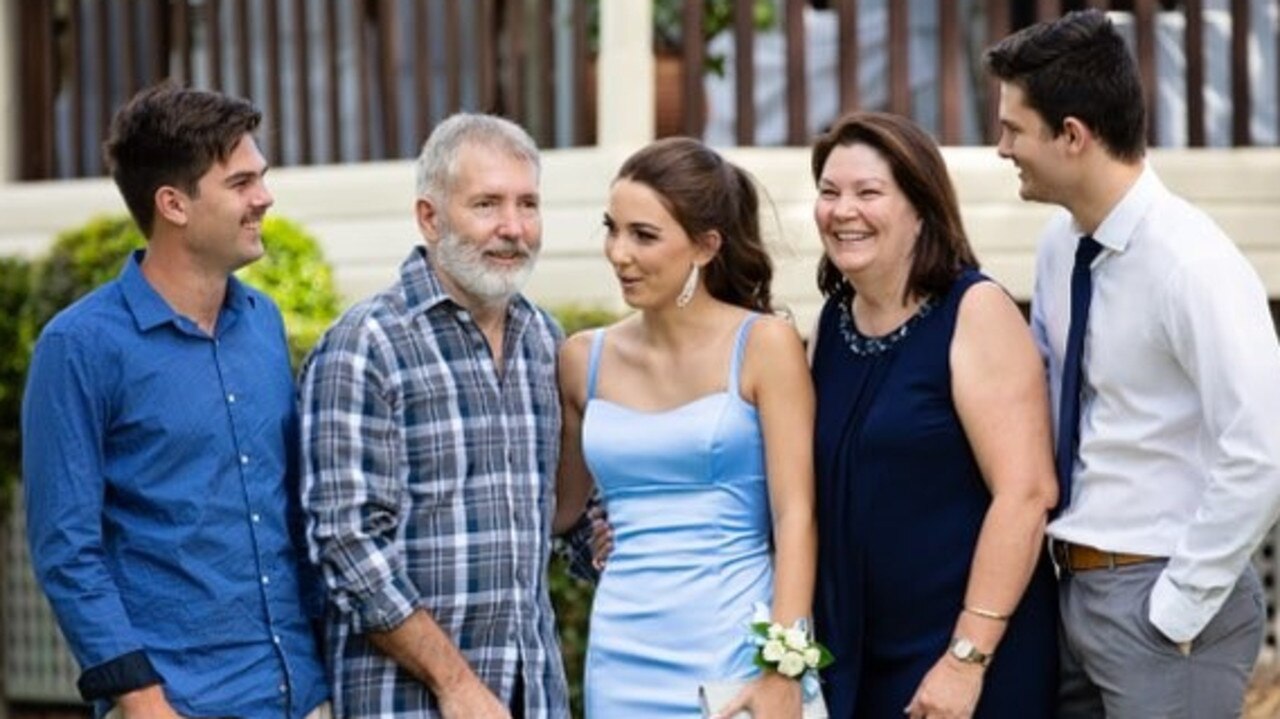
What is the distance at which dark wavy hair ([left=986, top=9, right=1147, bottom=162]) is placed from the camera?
5.41 meters

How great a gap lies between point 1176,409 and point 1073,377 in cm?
23

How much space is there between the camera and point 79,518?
17.4ft

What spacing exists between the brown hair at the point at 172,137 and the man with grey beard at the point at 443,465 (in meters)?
0.42

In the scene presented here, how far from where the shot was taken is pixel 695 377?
5699mm

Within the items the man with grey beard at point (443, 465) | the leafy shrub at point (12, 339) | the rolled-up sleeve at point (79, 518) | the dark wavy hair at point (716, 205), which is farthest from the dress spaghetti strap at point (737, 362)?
the leafy shrub at point (12, 339)

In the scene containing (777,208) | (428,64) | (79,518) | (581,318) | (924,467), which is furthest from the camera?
(428,64)

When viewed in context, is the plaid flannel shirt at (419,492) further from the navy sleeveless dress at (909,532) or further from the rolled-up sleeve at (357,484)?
the navy sleeveless dress at (909,532)

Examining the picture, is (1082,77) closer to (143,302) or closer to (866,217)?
(866,217)

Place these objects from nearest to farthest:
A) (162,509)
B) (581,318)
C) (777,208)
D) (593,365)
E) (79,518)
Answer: (79,518)
(162,509)
(593,365)
(581,318)
(777,208)

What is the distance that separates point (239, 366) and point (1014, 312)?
1553 millimetres

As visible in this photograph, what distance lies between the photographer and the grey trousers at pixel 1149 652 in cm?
540

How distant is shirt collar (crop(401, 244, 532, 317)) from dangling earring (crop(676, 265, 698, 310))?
346 mm

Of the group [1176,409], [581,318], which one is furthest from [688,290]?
[581,318]

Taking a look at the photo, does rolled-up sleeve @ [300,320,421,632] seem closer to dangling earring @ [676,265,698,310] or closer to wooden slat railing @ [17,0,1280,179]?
dangling earring @ [676,265,698,310]
